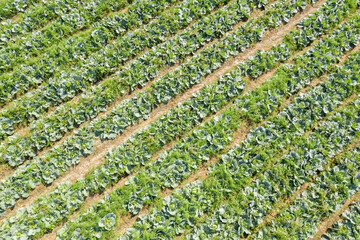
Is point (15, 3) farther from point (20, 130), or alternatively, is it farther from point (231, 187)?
point (231, 187)

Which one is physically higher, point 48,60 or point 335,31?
point 48,60

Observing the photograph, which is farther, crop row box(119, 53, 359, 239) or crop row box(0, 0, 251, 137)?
crop row box(0, 0, 251, 137)

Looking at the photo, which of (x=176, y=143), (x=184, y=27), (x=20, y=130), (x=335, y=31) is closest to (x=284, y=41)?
(x=335, y=31)

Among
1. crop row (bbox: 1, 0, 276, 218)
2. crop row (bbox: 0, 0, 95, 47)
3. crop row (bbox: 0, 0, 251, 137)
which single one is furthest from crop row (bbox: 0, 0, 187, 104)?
crop row (bbox: 1, 0, 276, 218)

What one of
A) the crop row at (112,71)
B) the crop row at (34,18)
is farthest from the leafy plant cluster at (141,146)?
the crop row at (34,18)

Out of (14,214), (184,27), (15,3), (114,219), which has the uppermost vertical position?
(15,3)

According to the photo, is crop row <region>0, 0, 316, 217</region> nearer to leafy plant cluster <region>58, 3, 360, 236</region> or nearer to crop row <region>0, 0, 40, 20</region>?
leafy plant cluster <region>58, 3, 360, 236</region>

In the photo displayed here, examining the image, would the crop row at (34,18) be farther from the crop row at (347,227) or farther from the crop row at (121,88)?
the crop row at (347,227)
